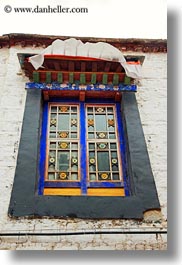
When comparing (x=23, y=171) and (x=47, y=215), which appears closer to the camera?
(x=47, y=215)

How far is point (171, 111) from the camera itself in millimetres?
4770

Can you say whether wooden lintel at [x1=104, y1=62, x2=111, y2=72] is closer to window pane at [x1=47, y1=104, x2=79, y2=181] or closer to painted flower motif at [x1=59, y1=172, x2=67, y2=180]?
window pane at [x1=47, y1=104, x2=79, y2=181]

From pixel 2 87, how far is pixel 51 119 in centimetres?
96

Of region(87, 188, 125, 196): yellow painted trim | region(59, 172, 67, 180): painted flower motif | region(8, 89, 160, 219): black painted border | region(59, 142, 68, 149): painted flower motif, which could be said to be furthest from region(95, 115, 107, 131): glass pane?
region(87, 188, 125, 196): yellow painted trim

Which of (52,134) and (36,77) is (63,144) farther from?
(36,77)

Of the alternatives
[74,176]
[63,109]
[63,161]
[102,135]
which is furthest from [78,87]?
[74,176]

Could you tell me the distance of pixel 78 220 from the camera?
414 centimetres

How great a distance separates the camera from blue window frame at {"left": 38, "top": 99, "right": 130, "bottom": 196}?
4.64 metres

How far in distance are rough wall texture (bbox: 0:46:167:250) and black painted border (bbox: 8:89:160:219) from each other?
0.09 metres

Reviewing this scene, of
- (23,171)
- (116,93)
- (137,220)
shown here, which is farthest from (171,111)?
(23,171)

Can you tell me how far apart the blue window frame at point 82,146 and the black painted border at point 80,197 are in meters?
0.15

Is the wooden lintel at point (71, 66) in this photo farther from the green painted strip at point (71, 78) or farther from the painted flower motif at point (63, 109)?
the painted flower motif at point (63, 109)

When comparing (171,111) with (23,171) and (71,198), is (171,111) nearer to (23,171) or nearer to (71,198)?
(71,198)

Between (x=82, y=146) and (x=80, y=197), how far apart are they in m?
0.91
